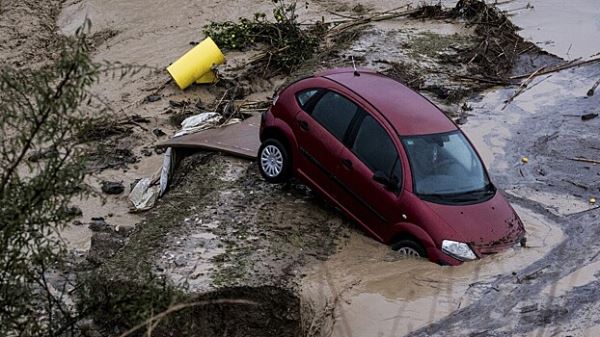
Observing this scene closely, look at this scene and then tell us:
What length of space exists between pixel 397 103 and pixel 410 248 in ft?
5.64

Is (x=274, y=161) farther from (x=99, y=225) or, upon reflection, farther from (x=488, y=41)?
(x=488, y=41)

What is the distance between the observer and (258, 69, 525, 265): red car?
8.84m

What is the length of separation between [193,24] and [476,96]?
7136 millimetres

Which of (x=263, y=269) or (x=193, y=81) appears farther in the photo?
(x=193, y=81)

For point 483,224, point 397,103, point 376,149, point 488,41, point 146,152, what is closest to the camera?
point 483,224

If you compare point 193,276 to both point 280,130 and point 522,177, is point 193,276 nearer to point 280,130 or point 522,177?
point 280,130

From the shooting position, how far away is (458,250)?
28.6ft

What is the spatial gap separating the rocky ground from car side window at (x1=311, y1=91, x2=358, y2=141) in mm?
988

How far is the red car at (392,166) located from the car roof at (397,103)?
0.01 meters

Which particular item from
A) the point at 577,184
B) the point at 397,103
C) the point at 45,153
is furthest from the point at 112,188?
the point at 45,153

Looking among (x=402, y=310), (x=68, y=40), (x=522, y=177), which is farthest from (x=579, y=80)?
(x=68, y=40)

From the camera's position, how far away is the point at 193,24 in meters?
18.7

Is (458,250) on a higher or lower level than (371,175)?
lower

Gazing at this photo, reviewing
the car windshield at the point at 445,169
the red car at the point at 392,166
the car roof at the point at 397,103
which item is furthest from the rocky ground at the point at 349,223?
the car roof at the point at 397,103
